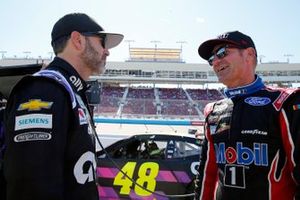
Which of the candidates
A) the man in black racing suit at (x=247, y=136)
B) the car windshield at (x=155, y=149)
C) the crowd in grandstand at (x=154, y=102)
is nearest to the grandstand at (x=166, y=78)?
the crowd in grandstand at (x=154, y=102)

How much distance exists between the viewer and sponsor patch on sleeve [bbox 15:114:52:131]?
1.27 m

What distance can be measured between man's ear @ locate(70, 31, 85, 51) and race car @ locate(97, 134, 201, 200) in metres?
3.16

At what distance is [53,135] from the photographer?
128cm

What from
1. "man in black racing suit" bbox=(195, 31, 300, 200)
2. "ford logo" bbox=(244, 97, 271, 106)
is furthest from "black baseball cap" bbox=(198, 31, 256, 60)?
"ford logo" bbox=(244, 97, 271, 106)

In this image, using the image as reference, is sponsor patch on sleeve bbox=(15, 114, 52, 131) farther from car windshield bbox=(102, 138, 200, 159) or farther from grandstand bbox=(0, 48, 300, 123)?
grandstand bbox=(0, 48, 300, 123)

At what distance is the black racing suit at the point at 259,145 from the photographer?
1795 mm

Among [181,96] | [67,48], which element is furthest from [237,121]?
[181,96]

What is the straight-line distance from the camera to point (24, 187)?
1.23 meters

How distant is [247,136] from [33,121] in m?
1.15

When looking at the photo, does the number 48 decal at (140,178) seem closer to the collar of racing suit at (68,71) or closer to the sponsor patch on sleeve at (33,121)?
the collar of racing suit at (68,71)

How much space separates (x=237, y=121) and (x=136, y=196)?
3146 millimetres

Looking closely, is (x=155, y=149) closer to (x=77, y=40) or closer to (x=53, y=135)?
(x=77, y=40)

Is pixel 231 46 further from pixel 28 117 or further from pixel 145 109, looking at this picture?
pixel 145 109

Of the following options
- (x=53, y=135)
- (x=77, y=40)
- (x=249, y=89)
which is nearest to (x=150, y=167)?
(x=249, y=89)
